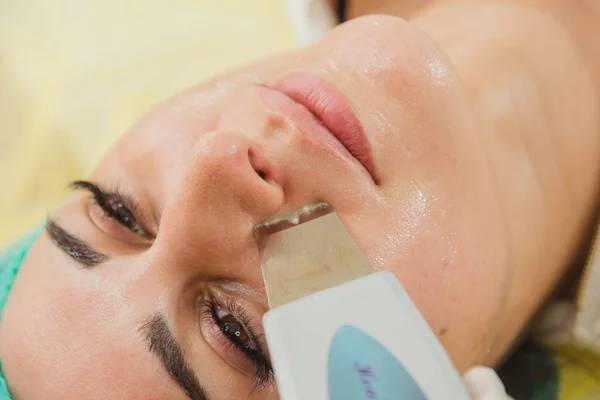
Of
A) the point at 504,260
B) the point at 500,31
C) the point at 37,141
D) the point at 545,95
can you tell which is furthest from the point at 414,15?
the point at 37,141

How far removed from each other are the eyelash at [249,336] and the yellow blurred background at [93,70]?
94cm

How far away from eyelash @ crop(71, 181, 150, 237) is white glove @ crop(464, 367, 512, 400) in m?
0.53

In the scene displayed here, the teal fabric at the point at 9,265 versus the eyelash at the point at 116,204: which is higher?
the eyelash at the point at 116,204

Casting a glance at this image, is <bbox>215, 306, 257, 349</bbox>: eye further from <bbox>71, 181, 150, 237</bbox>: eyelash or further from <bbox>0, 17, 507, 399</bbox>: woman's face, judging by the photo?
<bbox>71, 181, 150, 237</bbox>: eyelash

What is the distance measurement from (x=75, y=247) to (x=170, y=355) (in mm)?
238

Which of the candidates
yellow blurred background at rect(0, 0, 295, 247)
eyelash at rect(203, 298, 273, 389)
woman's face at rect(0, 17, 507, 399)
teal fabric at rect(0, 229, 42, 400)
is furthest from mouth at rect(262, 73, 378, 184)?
yellow blurred background at rect(0, 0, 295, 247)

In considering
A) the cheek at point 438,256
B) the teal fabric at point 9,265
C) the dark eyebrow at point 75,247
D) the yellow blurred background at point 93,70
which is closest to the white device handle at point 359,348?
the cheek at point 438,256

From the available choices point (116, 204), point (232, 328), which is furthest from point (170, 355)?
point (116, 204)

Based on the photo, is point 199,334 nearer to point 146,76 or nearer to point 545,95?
point 545,95

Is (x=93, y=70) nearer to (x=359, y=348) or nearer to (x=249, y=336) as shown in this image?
(x=249, y=336)

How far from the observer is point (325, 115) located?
697mm

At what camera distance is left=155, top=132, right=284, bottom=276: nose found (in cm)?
63

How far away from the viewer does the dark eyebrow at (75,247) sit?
2.43ft

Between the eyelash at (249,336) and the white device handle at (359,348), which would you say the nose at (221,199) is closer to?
the eyelash at (249,336)
